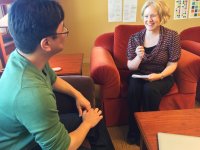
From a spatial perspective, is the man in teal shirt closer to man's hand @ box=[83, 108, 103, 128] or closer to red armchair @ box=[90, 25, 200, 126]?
man's hand @ box=[83, 108, 103, 128]

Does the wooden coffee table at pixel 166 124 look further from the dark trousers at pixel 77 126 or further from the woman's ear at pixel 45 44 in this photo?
the woman's ear at pixel 45 44

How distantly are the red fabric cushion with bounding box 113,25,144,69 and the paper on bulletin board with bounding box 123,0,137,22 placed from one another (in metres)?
0.69

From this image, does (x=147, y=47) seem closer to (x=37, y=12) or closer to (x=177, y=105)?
(x=177, y=105)

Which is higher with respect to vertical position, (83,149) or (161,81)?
(161,81)

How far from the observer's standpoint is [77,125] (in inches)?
46.7

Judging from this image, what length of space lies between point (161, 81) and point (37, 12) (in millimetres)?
1223

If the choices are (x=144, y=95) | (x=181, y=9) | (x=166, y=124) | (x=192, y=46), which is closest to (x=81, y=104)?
(x=166, y=124)

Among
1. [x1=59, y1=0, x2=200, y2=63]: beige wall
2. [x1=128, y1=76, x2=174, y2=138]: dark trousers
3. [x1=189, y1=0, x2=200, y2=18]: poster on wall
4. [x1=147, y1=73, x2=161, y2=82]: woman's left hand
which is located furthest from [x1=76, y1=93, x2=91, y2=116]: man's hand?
[x1=189, y1=0, x2=200, y2=18]: poster on wall

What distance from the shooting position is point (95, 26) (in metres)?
2.81

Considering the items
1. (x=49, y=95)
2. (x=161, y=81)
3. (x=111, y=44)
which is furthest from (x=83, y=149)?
(x=111, y=44)

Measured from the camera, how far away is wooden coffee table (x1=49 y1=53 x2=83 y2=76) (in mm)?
1745

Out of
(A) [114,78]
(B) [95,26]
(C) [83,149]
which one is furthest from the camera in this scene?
(B) [95,26]

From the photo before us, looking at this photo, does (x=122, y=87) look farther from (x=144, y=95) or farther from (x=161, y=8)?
(x=161, y=8)

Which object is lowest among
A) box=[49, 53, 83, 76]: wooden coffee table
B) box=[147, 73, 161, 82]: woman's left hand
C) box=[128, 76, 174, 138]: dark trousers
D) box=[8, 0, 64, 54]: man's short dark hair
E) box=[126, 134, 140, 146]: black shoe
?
box=[126, 134, 140, 146]: black shoe
